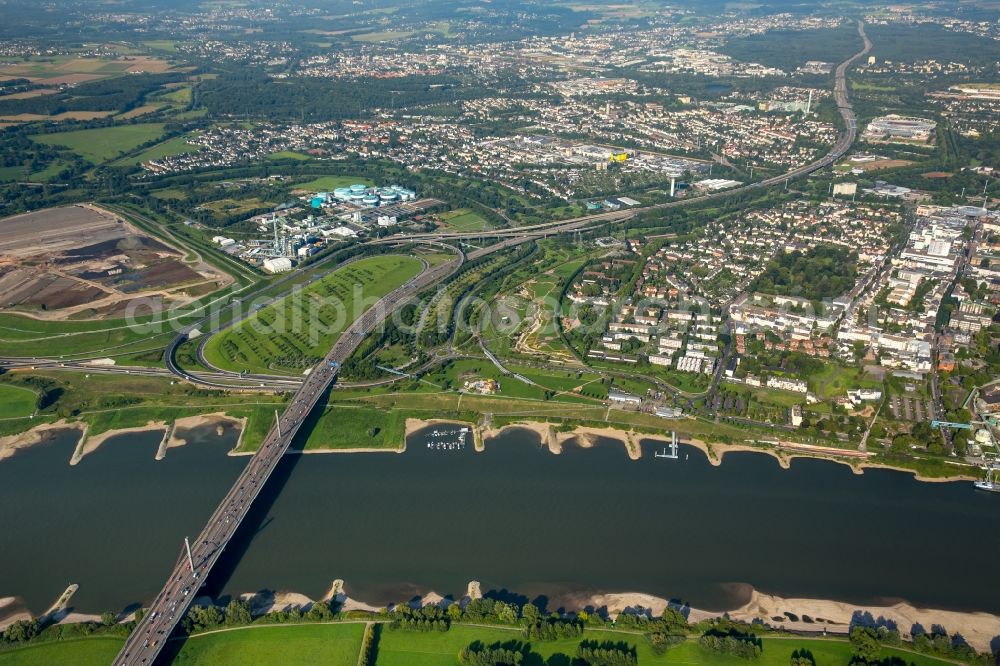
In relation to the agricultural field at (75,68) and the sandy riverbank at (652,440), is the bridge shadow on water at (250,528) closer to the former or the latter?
the sandy riverbank at (652,440)

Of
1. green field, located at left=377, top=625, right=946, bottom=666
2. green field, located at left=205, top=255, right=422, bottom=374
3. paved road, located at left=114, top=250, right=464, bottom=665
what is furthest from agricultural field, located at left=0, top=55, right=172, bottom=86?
green field, located at left=377, top=625, right=946, bottom=666

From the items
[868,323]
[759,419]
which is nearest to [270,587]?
[759,419]

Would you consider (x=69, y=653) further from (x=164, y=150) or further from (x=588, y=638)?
(x=164, y=150)

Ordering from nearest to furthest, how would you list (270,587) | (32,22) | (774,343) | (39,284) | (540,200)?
(270,587)
(774,343)
(39,284)
(540,200)
(32,22)

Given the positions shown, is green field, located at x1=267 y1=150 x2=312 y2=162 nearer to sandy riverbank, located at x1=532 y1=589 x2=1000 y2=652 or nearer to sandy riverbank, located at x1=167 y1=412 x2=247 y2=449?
sandy riverbank, located at x1=167 y1=412 x2=247 y2=449

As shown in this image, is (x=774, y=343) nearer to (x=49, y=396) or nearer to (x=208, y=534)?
(x=208, y=534)
